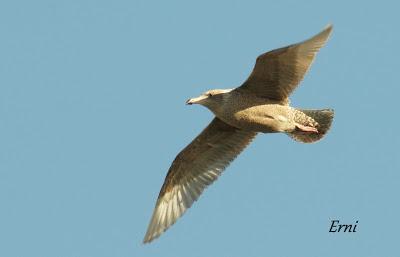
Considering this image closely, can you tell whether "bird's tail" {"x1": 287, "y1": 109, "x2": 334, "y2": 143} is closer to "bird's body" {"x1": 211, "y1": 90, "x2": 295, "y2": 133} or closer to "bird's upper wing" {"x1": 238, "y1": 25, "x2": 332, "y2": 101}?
"bird's body" {"x1": 211, "y1": 90, "x2": 295, "y2": 133}

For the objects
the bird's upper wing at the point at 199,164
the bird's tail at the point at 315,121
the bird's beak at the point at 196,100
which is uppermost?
the bird's tail at the point at 315,121

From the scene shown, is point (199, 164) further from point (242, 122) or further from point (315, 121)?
point (315, 121)

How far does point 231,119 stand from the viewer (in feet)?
33.6

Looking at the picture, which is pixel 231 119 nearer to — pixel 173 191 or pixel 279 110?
pixel 279 110

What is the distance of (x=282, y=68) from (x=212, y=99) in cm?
104

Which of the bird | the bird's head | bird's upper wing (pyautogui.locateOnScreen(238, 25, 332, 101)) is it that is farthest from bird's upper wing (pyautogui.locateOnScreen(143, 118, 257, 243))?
bird's upper wing (pyautogui.locateOnScreen(238, 25, 332, 101))

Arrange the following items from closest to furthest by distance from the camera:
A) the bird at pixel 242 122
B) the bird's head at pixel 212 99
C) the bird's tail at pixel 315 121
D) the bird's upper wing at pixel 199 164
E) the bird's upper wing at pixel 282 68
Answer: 1. the bird's upper wing at pixel 282 68
2. the bird at pixel 242 122
3. the bird's head at pixel 212 99
4. the bird's tail at pixel 315 121
5. the bird's upper wing at pixel 199 164

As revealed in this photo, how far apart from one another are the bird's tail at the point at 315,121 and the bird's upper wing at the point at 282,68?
0.49 m

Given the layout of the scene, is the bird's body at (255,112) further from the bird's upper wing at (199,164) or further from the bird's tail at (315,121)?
the bird's upper wing at (199,164)

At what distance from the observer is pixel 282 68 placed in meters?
9.84

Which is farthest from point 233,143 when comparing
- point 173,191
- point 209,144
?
point 173,191

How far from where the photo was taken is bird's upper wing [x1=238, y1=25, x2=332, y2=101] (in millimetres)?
9406

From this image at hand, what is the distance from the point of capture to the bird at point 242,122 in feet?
32.0

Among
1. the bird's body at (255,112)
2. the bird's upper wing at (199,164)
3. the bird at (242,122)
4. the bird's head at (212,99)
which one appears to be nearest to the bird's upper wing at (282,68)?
the bird at (242,122)
